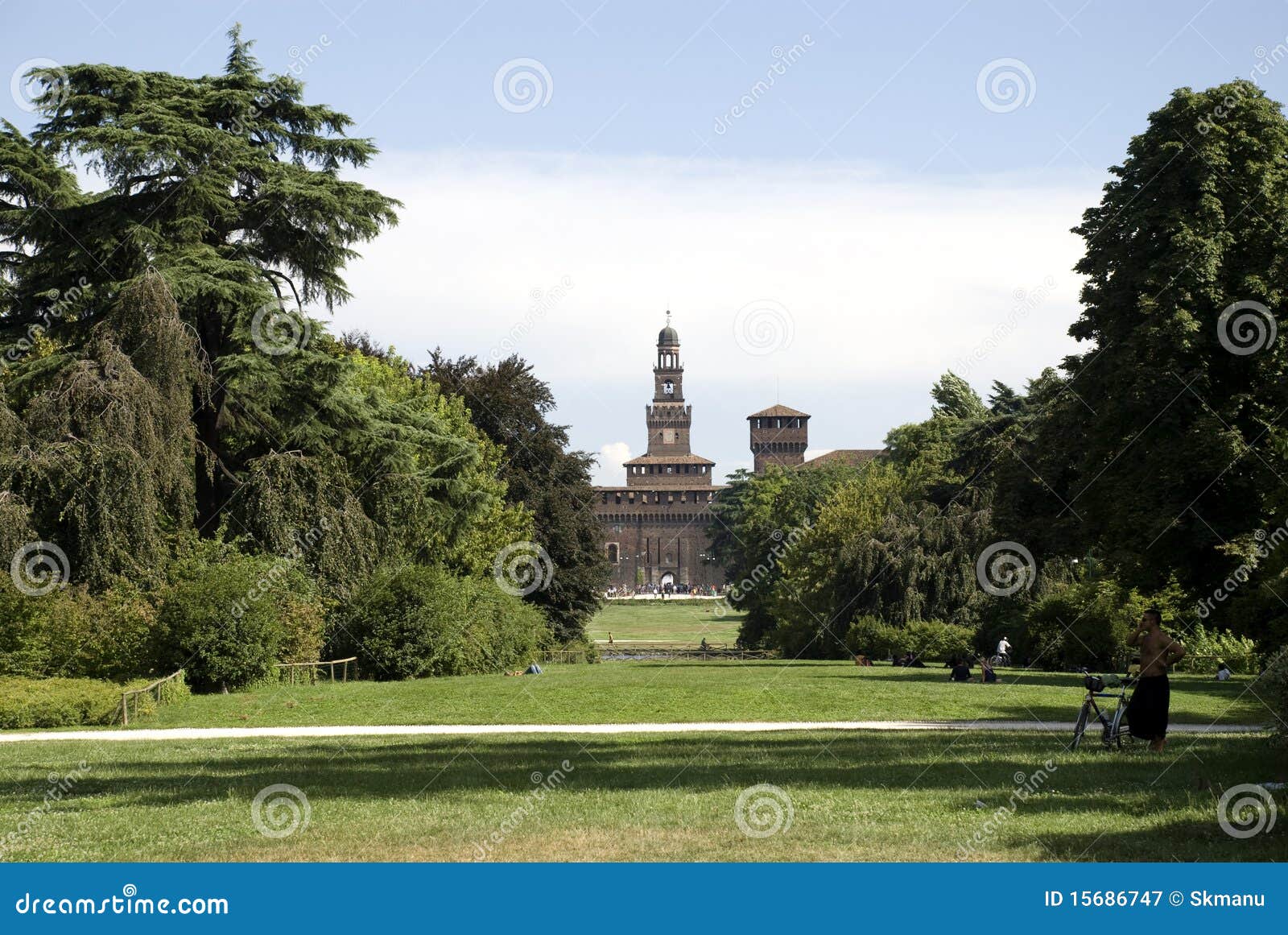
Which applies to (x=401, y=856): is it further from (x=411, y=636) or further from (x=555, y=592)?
(x=555, y=592)

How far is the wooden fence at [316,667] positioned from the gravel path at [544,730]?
7.74 metres

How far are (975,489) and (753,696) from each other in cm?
2424

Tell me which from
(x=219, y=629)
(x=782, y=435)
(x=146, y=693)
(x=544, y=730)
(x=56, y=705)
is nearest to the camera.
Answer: (x=544, y=730)

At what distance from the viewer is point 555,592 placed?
52062 millimetres

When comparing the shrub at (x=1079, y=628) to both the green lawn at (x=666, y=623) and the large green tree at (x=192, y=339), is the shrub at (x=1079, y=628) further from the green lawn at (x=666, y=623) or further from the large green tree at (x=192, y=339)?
the green lawn at (x=666, y=623)

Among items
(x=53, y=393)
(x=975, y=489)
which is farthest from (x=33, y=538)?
(x=975, y=489)

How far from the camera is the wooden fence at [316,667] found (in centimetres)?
2780

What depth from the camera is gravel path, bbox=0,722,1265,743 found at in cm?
1817

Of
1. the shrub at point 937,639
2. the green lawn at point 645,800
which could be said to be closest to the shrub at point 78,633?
the green lawn at point 645,800

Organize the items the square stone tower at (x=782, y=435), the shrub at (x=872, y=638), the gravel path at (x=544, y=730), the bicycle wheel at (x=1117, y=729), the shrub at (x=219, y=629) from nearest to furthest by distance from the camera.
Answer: the bicycle wheel at (x=1117, y=729) → the gravel path at (x=544, y=730) → the shrub at (x=219, y=629) → the shrub at (x=872, y=638) → the square stone tower at (x=782, y=435)

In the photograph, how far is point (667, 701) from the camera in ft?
74.5

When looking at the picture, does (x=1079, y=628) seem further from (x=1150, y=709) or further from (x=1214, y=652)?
(x=1150, y=709)

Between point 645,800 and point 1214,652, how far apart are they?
1029 inches

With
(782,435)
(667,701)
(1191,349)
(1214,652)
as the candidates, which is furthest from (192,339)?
(782,435)
